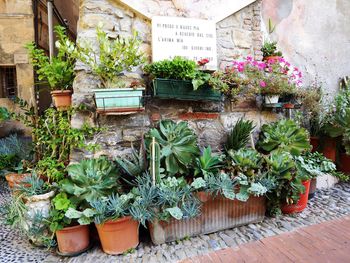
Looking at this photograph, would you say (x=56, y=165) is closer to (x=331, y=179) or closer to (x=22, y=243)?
(x=22, y=243)

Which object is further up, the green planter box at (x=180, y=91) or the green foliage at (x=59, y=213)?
the green planter box at (x=180, y=91)

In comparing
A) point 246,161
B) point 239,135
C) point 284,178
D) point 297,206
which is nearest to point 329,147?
point 297,206

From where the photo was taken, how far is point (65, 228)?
202cm

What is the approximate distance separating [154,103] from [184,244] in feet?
4.96

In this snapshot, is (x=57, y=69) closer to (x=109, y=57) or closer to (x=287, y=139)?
(x=109, y=57)

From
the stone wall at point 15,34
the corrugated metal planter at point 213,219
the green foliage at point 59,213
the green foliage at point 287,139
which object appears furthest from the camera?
the stone wall at point 15,34

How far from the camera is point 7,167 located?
297cm

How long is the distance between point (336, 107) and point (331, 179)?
1154mm

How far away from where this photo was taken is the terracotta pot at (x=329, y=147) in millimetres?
3756

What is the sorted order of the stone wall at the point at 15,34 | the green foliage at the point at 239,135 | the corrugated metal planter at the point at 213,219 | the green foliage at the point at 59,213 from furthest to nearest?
the stone wall at the point at 15,34, the green foliage at the point at 239,135, the corrugated metal planter at the point at 213,219, the green foliage at the point at 59,213

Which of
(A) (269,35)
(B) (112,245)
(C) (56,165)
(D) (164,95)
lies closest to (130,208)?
(B) (112,245)

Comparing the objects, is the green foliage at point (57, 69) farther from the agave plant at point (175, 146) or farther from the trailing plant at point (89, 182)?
the agave plant at point (175, 146)

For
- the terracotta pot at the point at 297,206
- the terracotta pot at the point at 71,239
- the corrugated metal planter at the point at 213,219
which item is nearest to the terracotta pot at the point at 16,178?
the terracotta pot at the point at 71,239

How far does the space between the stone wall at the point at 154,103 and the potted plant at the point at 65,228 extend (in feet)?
1.62
